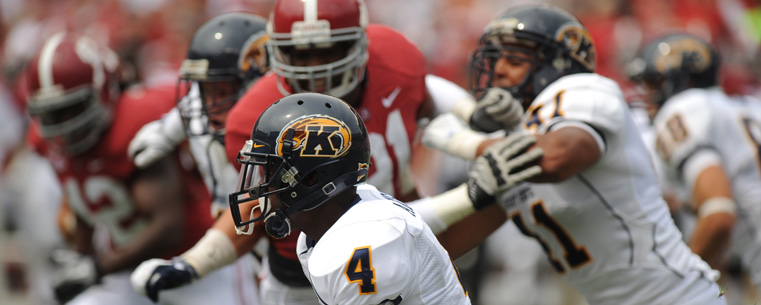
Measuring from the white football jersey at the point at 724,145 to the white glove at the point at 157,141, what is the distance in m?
2.72

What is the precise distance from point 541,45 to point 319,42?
2.97 ft

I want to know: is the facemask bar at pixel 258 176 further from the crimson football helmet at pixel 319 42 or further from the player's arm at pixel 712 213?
the player's arm at pixel 712 213

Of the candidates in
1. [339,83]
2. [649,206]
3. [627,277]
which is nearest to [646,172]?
[649,206]

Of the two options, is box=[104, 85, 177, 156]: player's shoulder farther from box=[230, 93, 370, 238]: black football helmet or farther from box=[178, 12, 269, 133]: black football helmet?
box=[230, 93, 370, 238]: black football helmet

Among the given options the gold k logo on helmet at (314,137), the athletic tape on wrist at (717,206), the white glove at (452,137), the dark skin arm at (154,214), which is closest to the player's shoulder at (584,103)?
the white glove at (452,137)

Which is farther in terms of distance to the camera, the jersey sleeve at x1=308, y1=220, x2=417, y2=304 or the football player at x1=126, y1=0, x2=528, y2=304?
the football player at x1=126, y1=0, x2=528, y2=304

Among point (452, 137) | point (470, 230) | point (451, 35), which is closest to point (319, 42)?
point (452, 137)

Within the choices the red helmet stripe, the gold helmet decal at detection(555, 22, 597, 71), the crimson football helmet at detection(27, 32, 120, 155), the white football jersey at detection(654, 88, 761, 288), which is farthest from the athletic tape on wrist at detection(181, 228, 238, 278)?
the white football jersey at detection(654, 88, 761, 288)

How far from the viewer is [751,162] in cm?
546

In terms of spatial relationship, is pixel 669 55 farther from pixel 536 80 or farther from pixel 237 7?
pixel 237 7

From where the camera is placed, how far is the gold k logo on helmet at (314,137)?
2.73 meters

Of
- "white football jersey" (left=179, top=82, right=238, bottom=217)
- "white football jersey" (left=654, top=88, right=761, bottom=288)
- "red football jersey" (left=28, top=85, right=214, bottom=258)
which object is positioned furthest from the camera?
"white football jersey" (left=654, top=88, right=761, bottom=288)

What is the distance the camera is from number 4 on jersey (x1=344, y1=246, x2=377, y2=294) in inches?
101

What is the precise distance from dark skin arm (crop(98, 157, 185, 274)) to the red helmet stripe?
74 cm
